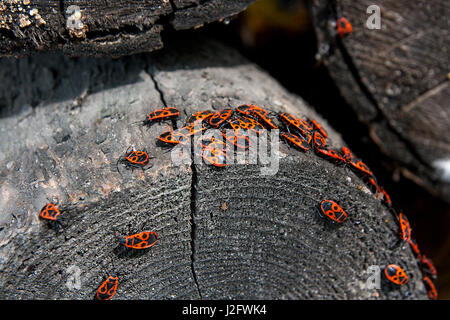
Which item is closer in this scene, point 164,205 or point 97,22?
point 164,205

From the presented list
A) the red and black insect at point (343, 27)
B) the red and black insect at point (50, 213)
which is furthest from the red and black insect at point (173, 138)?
the red and black insect at point (343, 27)

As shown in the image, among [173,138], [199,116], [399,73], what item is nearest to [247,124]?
[199,116]

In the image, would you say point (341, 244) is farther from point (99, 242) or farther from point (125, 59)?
point (125, 59)

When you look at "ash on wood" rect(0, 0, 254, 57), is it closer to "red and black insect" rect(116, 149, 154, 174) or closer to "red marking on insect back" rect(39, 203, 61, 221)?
"red and black insect" rect(116, 149, 154, 174)

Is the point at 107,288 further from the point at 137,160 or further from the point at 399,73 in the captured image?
the point at 399,73

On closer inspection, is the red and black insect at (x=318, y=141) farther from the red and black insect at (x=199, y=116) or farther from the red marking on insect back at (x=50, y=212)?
the red marking on insect back at (x=50, y=212)

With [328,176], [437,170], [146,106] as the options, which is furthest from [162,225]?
[437,170]
